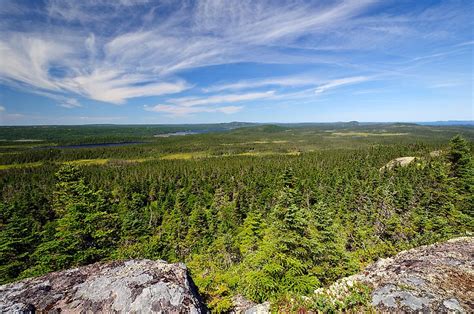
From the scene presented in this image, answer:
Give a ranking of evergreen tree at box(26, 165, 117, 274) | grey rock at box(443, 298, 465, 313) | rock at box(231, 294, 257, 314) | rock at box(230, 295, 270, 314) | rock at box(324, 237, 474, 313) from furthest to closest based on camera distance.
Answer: evergreen tree at box(26, 165, 117, 274) < rock at box(231, 294, 257, 314) < rock at box(230, 295, 270, 314) < rock at box(324, 237, 474, 313) < grey rock at box(443, 298, 465, 313)

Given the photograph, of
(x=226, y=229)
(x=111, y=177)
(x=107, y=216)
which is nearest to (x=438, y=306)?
(x=107, y=216)

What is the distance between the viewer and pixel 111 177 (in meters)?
108

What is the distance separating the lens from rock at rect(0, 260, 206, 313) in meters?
Answer: 6.60

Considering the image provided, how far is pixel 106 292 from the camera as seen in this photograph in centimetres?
708

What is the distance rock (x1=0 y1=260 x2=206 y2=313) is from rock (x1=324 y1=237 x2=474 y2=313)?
6441 millimetres

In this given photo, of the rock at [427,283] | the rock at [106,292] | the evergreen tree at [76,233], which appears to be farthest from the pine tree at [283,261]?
the evergreen tree at [76,233]

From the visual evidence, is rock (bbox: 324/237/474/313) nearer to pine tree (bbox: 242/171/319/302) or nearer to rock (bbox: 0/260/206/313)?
pine tree (bbox: 242/171/319/302)

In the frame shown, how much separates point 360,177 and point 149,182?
83708 mm

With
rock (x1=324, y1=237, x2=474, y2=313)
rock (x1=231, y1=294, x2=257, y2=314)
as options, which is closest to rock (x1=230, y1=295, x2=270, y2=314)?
rock (x1=231, y1=294, x2=257, y2=314)

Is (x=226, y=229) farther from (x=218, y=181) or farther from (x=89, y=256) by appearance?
(x=218, y=181)

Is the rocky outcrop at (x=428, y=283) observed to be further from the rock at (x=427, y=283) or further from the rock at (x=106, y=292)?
the rock at (x=106, y=292)

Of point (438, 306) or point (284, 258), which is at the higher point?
point (438, 306)

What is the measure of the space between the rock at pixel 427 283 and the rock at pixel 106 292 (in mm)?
6441

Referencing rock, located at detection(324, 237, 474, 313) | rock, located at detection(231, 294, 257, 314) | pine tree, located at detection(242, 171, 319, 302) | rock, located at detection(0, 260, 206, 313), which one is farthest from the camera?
pine tree, located at detection(242, 171, 319, 302)
